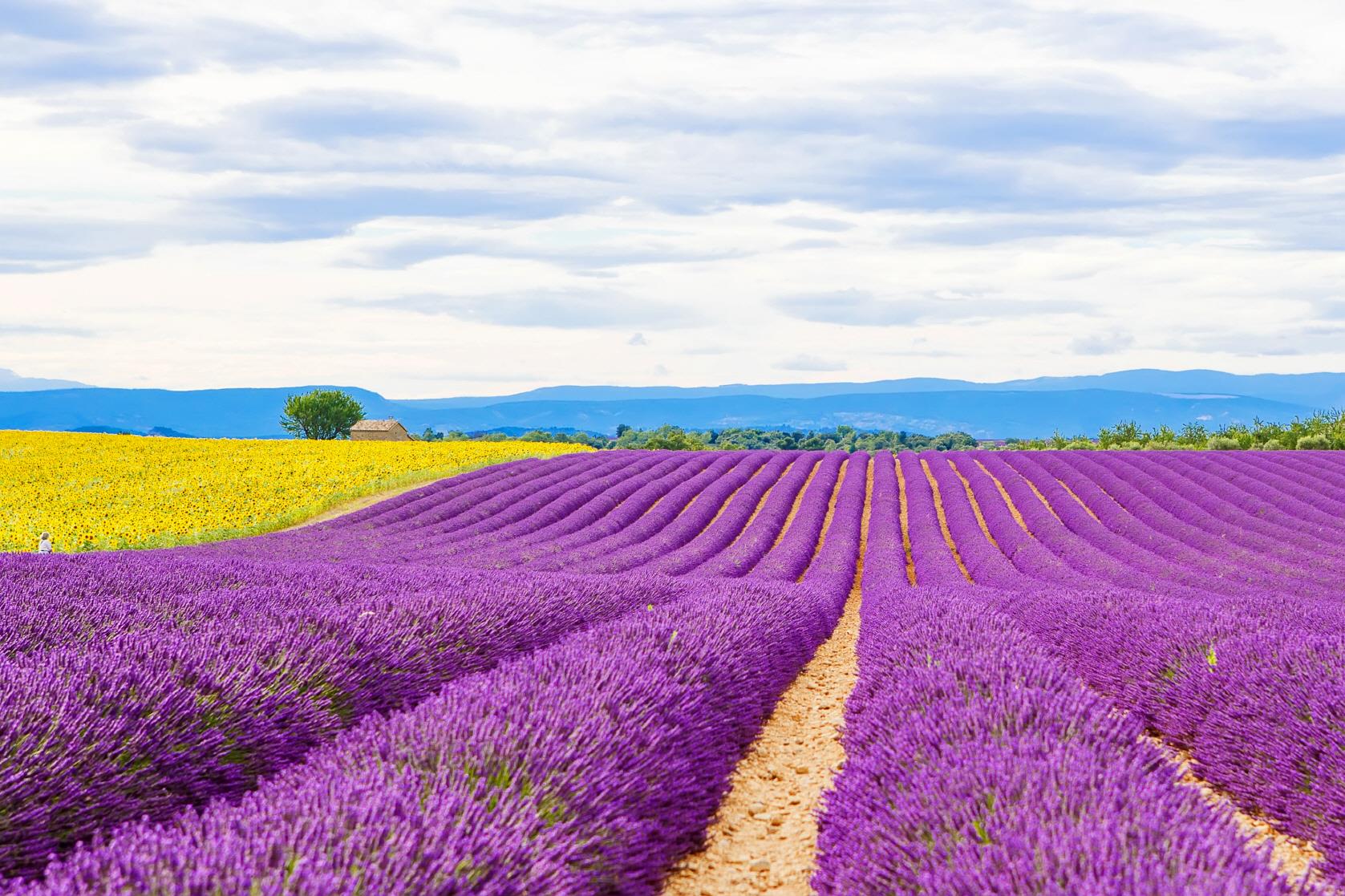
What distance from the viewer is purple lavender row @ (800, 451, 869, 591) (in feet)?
44.5

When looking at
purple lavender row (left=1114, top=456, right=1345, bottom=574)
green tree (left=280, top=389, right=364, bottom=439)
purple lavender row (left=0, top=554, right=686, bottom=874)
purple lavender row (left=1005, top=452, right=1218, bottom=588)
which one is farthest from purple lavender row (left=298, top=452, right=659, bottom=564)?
green tree (left=280, top=389, right=364, bottom=439)

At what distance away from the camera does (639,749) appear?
155 inches

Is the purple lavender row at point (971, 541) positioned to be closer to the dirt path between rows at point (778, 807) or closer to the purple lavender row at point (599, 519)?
the purple lavender row at point (599, 519)

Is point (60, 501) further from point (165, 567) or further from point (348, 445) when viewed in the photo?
point (165, 567)

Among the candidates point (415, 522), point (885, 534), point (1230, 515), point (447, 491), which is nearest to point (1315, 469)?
point (1230, 515)

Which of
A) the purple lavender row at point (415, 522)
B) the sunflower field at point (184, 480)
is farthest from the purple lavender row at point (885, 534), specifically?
the sunflower field at point (184, 480)

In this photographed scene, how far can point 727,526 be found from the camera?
19656mm

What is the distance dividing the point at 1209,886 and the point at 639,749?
7.03 feet

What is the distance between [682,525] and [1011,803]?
1667 cm

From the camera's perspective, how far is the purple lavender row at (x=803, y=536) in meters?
14.0

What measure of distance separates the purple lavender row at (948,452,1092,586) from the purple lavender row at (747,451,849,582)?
11.0ft

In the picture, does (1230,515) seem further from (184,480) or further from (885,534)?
(184,480)

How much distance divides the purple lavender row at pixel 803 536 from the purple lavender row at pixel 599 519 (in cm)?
324

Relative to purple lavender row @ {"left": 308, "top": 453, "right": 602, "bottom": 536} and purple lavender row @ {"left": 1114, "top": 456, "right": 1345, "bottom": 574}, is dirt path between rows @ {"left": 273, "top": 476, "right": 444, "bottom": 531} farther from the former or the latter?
purple lavender row @ {"left": 1114, "top": 456, "right": 1345, "bottom": 574}
